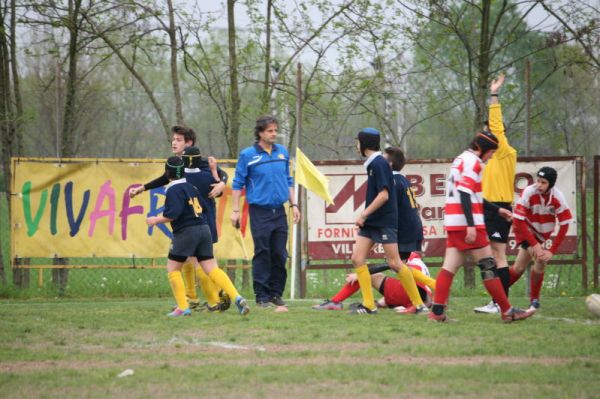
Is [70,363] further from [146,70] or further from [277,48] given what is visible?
[146,70]

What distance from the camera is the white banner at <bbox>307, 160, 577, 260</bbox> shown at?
14.3m

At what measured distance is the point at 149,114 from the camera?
33.2 metres

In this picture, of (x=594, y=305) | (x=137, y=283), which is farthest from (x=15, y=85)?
(x=594, y=305)

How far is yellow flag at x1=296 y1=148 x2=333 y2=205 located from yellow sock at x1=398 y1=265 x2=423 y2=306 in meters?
2.59

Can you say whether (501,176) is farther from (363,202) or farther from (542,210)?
(363,202)

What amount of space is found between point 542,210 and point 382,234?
6.33ft

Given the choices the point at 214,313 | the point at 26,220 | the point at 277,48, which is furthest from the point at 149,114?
the point at 214,313

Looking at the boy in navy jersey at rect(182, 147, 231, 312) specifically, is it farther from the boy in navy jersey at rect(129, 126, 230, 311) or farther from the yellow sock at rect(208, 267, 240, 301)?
the yellow sock at rect(208, 267, 240, 301)

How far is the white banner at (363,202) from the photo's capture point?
14.3m

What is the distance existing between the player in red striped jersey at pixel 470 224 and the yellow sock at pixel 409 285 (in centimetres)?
74

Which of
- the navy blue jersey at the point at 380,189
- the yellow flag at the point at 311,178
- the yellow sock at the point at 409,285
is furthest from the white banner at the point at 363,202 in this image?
the navy blue jersey at the point at 380,189

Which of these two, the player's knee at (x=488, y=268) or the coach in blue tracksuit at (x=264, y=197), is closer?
the player's knee at (x=488, y=268)

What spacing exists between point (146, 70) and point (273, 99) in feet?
85.8

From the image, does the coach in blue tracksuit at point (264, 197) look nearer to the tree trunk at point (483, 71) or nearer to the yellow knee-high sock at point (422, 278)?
the yellow knee-high sock at point (422, 278)
